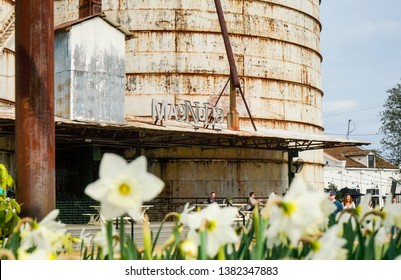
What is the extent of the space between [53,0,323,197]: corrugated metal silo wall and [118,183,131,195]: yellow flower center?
23.8m

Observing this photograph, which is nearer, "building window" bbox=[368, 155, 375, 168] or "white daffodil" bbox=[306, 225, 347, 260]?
"white daffodil" bbox=[306, 225, 347, 260]

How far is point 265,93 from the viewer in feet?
88.3

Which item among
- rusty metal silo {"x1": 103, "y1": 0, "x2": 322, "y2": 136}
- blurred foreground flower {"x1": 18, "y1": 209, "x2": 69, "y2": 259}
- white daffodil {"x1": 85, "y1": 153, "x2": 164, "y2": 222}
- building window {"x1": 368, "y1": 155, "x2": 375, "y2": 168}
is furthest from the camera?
building window {"x1": 368, "y1": 155, "x2": 375, "y2": 168}

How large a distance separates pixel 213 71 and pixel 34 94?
22106 millimetres

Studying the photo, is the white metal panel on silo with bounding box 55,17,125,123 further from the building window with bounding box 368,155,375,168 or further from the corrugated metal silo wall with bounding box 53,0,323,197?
the building window with bounding box 368,155,375,168

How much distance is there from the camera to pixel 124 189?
1644mm

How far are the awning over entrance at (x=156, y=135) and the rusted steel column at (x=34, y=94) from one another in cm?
1267

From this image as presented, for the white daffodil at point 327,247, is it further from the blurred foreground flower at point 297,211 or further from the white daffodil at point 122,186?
the white daffodil at point 122,186

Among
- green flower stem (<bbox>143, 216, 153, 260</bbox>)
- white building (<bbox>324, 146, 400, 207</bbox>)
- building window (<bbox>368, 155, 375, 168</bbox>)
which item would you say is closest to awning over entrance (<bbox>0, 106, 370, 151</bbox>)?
green flower stem (<bbox>143, 216, 153, 260</bbox>)

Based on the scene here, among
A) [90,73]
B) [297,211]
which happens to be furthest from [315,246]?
[90,73]

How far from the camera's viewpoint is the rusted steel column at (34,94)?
388cm

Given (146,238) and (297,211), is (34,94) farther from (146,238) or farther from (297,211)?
(297,211)

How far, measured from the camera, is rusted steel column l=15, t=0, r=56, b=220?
3.88 meters

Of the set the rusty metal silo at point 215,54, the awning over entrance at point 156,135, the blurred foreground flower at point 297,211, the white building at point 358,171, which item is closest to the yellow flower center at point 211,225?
the blurred foreground flower at point 297,211
